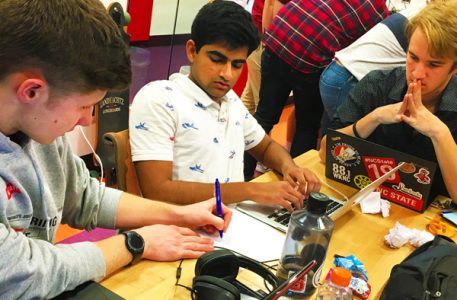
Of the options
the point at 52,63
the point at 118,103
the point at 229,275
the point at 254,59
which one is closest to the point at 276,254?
the point at 229,275

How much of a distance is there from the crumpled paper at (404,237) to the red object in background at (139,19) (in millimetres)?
2195

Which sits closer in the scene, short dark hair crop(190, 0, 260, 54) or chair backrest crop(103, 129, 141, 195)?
chair backrest crop(103, 129, 141, 195)

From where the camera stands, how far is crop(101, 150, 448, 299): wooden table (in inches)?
37.4

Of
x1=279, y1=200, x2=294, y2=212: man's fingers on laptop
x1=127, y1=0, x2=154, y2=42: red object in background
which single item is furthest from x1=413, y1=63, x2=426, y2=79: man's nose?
x1=127, y1=0, x2=154, y2=42: red object in background

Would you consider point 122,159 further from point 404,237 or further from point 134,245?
point 404,237

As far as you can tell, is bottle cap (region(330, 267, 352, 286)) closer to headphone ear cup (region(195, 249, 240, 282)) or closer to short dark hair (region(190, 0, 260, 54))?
headphone ear cup (region(195, 249, 240, 282))

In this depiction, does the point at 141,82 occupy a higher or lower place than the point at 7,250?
lower

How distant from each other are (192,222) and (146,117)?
378mm

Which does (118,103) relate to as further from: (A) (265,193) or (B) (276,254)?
(B) (276,254)

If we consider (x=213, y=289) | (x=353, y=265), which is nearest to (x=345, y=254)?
(x=353, y=265)

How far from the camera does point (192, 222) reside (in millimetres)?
1156

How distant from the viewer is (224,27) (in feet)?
4.79

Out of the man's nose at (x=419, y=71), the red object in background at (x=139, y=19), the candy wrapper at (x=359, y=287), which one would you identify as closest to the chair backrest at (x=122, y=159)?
the candy wrapper at (x=359, y=287)

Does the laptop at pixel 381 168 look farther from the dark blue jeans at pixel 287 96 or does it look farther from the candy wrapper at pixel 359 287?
the dark blue jeans at pixel 287 96
